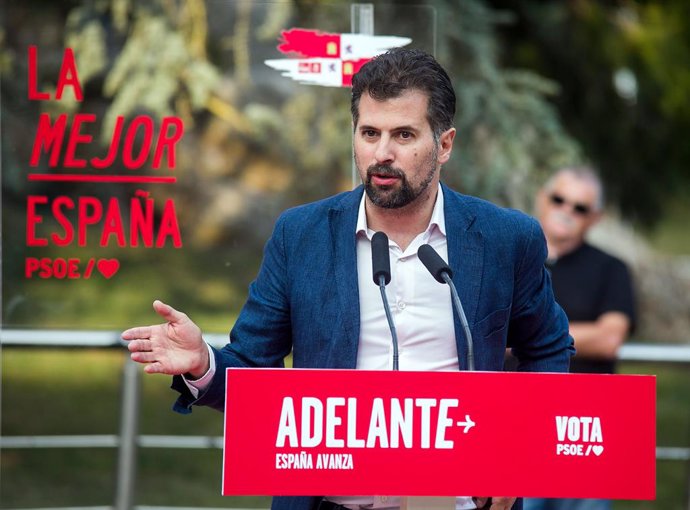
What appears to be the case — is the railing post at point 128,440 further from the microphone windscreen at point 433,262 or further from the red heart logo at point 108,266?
the microphone windscreen at point 433,262

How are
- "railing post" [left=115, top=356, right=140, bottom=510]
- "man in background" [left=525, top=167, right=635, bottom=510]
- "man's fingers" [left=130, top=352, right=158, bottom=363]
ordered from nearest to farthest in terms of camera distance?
"man's fingers" [left=130, top=352, right=158, bottom=363], "man in background" [left=525, top=167, right=635, bottom=510], "railing post" [left=115, top=356, right=140, bottom=510]

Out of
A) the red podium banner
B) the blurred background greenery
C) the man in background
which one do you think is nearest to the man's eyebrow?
the red podium banner

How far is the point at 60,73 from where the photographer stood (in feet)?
14.1

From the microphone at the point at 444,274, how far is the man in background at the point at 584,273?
2.42 metres

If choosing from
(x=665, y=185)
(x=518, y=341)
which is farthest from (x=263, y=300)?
(x=665, y=185)

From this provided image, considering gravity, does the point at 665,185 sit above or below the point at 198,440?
above

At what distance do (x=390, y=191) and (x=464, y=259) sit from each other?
0.93ft

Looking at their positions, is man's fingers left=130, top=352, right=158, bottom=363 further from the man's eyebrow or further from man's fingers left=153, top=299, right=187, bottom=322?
the man's eyebrow

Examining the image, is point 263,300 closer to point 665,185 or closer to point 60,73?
point 60,73

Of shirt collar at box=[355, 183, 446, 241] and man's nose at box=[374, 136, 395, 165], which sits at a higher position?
man's nose at box=[374, 136, 395, 165]

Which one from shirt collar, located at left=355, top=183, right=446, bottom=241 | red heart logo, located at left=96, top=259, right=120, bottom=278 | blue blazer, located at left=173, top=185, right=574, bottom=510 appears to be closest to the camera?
blue blazer, located at left=173, top=185, right=574, bottom=510

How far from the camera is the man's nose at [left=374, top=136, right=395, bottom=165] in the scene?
2.81 meters

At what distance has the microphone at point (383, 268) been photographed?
8.78 ft

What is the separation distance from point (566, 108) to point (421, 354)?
6.06m
